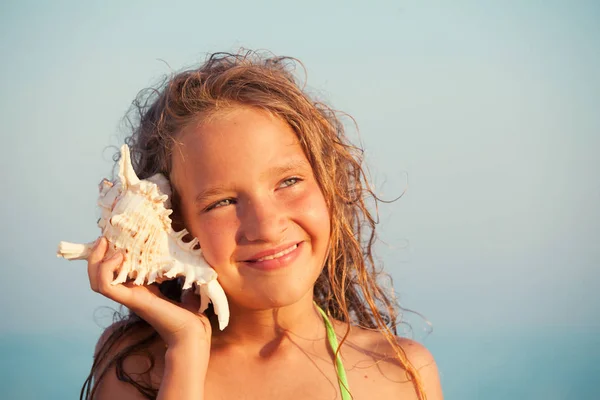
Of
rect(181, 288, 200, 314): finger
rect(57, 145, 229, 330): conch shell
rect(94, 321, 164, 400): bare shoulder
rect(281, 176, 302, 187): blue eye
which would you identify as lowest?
rect(94, 321, 164, 400): bare shoulder

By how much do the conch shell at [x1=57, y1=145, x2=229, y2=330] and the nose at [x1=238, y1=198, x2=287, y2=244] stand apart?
212mm

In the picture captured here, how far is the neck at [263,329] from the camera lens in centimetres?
309

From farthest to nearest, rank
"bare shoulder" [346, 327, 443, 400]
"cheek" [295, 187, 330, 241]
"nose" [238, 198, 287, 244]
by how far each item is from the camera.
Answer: "bare shoulder" [346, 327, 443, 400] < "cheek" [295, 187, 330, 241] < "nose" [238, 198, 287, 244]

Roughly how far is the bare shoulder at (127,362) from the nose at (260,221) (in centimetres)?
76

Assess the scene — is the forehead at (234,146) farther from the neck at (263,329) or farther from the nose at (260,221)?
the neck at (263,329)

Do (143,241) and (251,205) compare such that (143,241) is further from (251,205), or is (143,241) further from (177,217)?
(251,205)

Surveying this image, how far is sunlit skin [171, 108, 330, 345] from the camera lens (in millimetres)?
2740

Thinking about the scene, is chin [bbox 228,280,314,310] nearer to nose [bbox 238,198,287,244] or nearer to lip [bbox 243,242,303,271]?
lip [bbox 243,242,303,271]

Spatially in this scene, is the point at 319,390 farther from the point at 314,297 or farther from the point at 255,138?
the point at 255,138

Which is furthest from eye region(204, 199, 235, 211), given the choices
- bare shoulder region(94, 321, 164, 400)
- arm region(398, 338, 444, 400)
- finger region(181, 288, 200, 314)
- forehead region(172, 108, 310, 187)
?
arm region(398, 338, 444, 400)

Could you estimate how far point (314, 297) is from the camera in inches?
141

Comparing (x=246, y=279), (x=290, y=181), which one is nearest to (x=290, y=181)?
(x=290, y=181)

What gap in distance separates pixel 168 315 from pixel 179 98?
Result: 3.16ft

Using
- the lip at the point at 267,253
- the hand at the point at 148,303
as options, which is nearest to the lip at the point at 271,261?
the lip at the point at 267,253
